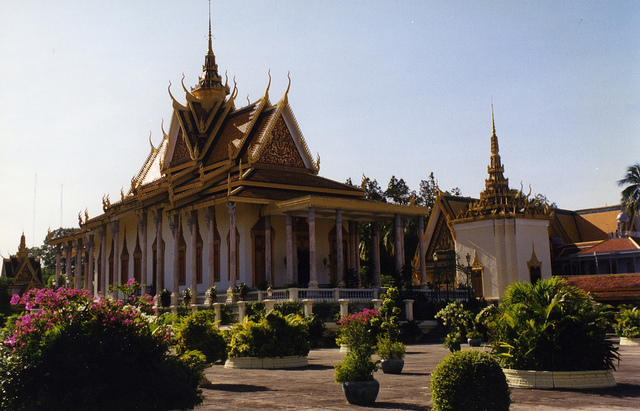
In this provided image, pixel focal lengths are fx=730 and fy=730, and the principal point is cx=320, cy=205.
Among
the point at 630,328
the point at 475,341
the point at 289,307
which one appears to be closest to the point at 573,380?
the point at 475,341

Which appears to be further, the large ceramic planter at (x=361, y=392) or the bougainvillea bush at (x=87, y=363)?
the large ceramic planter at (x=361, y=392)

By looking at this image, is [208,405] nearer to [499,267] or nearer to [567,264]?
[499,267]

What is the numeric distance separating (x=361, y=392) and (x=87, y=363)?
368 centimetres

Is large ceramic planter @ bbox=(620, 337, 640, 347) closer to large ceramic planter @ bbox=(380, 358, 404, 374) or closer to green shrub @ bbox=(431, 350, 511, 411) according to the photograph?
large ceramic planter @ bbox=(380, 358, 404, 374)

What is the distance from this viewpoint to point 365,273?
39.8m

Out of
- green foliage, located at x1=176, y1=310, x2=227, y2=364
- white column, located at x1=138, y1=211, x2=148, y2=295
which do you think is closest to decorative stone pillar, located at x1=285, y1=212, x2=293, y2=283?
white column, located at x1=138, y1=211, x2=148, y2=295

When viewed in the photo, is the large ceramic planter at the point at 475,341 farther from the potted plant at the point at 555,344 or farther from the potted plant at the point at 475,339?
the potted plant at the point at 555,344

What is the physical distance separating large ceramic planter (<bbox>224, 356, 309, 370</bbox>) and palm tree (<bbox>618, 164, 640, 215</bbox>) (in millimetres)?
27612

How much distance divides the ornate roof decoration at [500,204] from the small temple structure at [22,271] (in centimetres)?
3401

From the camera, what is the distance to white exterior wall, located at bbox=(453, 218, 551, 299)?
35562 millimetres

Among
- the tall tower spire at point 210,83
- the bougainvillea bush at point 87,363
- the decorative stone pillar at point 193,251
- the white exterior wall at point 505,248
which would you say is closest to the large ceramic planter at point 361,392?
the bougainvillea bush at point 87,363

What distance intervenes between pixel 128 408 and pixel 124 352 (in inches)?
27.7

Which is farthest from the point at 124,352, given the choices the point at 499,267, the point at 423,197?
the point at 423,197

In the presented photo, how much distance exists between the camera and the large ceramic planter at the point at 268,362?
1630 centimetres
